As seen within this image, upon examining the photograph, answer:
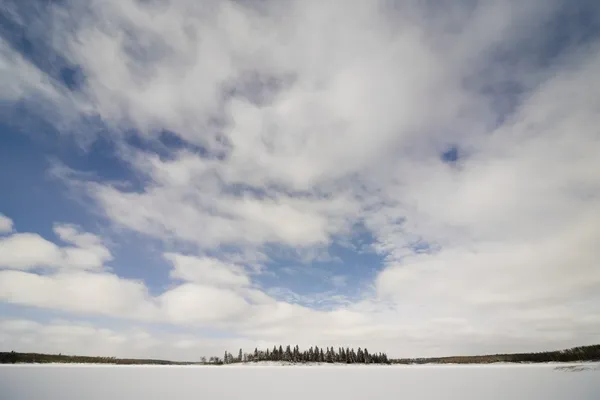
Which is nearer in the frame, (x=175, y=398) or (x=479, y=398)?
(x=175, y=398)

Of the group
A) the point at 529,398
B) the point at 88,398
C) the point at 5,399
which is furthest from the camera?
the point at 529,398

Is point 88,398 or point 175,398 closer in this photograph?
point 88,398

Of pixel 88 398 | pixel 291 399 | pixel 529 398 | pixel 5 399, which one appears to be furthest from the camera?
pixel 529 398

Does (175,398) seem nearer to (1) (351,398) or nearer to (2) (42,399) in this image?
(2) (42,399)

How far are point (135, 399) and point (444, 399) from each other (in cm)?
3338

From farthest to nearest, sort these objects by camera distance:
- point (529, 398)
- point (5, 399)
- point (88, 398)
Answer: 1. point (529, 398)
2. point (88, 398)
3. point (5, 399)

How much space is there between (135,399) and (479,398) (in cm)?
3772

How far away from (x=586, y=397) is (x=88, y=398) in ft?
176

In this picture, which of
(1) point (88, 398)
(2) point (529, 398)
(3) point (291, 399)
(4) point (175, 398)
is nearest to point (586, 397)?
(2) point (529, 398)

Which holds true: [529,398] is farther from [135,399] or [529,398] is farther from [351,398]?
[135,399]

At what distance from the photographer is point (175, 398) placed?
115 feet

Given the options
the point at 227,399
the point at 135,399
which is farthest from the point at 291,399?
the point at 135,399

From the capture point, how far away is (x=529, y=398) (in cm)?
3716

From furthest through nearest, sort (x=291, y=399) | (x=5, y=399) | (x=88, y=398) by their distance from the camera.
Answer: (x=291, y=399)
(x=88, y=398)
(x=5, y=399)
